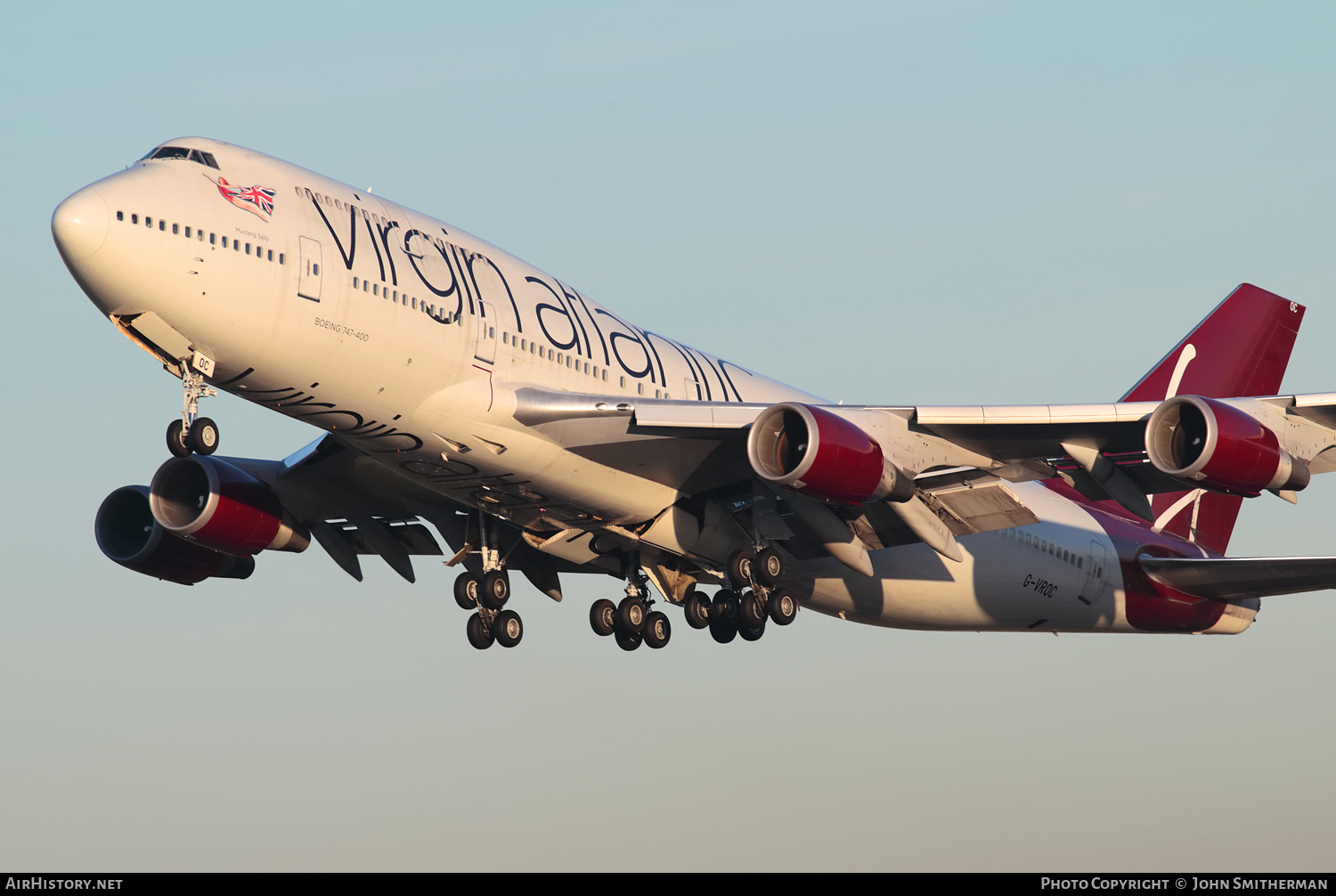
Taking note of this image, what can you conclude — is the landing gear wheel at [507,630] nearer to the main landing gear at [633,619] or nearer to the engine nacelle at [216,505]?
the main landing gear at [633,619]

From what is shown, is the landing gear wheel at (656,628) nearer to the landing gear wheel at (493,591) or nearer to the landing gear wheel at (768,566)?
the landing gear wheel at (493,591)

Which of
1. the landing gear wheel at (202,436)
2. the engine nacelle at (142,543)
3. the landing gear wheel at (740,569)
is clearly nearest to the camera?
the landing gear wheel at (202,436)

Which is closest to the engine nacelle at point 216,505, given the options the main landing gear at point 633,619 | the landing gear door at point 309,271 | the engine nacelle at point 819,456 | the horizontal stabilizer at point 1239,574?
the main landing gear at point 633,619

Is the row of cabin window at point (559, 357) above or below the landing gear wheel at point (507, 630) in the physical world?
above

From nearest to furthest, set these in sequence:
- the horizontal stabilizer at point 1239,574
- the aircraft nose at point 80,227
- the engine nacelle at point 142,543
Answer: the aircraft nose at point 80,227
the horizontal stabilizer at point 1239,574
the engine nacelle at point 142,543

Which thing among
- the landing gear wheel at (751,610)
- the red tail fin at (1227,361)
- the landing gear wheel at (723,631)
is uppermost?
the red tail fin at (1227,361)

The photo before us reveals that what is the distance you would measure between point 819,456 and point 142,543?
56.2 feet

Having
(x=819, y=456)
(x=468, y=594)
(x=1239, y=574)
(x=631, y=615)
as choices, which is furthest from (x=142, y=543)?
(x=1239, y=574)

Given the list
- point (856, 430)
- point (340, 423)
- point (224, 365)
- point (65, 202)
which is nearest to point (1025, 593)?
point (856, 430)

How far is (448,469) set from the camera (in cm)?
2748

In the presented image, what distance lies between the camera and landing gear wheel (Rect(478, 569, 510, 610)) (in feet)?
105

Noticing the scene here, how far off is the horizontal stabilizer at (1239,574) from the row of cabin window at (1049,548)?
1794mm

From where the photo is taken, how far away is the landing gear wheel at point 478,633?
3209cm

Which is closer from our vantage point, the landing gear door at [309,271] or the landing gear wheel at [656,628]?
the landing gear door at [309,271]
